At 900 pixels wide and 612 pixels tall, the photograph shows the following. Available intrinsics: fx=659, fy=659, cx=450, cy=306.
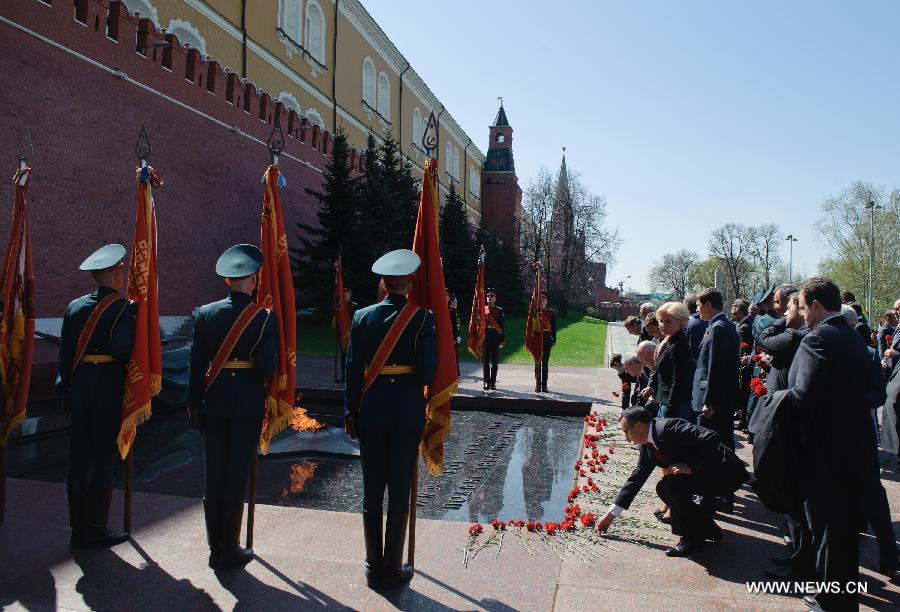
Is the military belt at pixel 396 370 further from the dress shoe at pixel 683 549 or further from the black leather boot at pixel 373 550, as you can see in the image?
the dress shoe at pixel 683 549

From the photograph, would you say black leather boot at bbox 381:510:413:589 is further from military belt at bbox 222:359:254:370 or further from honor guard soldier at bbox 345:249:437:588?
military belt at bbox 222:359:254:370

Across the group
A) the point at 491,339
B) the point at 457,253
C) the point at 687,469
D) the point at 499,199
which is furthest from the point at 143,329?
the point at 499,199

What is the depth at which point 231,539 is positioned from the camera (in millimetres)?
3830

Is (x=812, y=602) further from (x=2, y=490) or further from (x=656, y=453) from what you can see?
(x=2, y=490)

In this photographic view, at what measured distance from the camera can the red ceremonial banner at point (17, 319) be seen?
16.3 ft

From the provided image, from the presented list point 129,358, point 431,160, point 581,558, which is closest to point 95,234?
point 129,358

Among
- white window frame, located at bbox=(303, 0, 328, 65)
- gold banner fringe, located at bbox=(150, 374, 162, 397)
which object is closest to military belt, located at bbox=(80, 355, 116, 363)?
gold banner fringe, located at bbox=(150, 374, 162, 397)

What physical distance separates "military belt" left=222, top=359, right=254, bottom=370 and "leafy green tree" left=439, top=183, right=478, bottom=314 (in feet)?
83.7

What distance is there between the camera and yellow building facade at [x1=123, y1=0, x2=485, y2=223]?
20.9 m

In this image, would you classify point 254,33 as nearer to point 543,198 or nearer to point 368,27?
point 368,27

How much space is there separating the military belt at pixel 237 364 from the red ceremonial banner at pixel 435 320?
1.10 metres

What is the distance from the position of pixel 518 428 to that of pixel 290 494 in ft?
12.8

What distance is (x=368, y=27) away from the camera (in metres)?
32.3

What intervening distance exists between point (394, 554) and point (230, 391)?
1.34 metres
